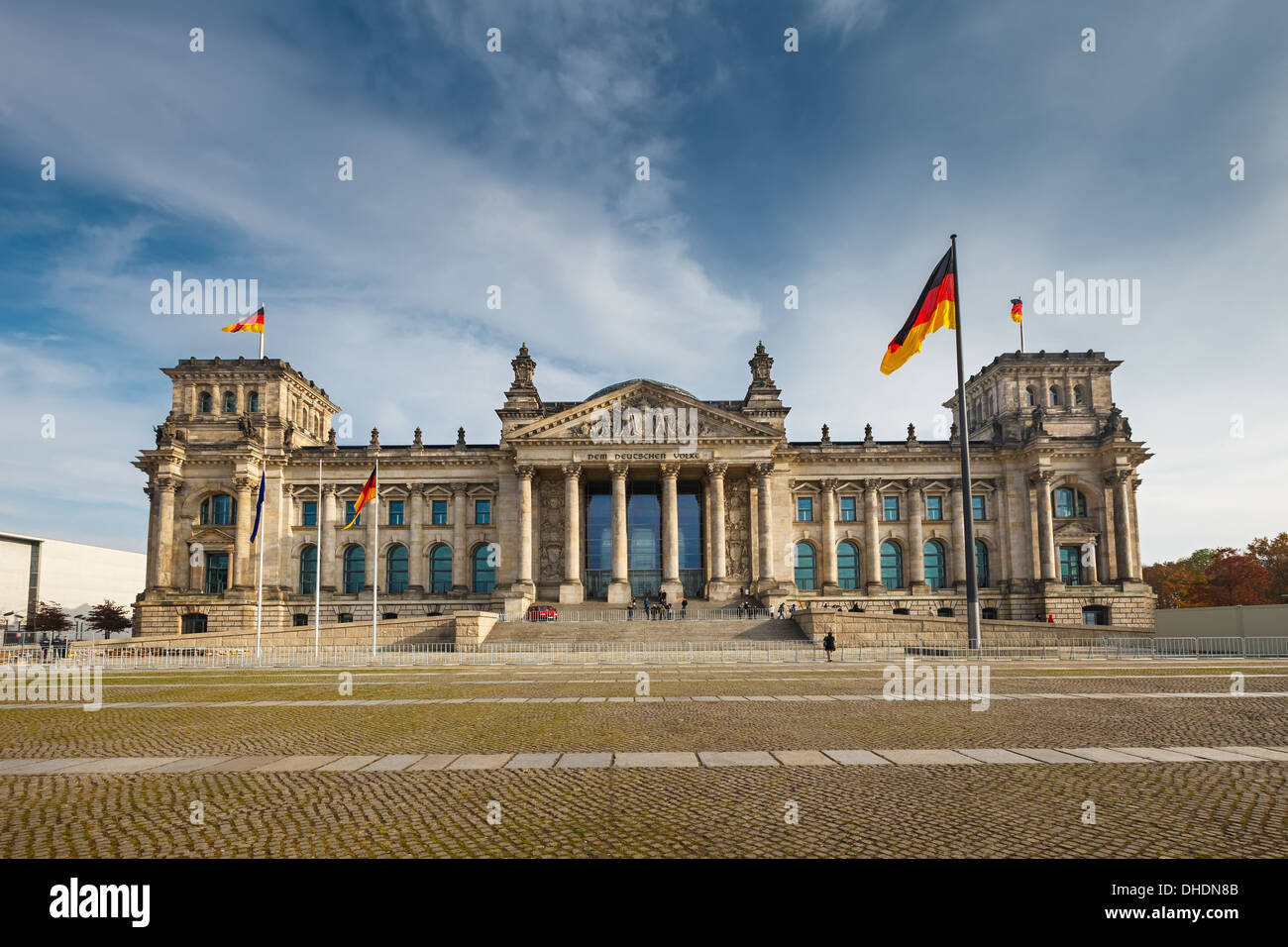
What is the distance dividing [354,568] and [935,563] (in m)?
48.3

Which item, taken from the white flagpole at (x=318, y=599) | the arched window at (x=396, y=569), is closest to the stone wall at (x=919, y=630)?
the white flagpole at (x=318, y=599)

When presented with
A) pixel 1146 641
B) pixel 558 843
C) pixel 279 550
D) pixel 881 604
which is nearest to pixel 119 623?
pixel 279 550

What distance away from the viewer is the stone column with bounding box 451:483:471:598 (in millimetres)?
69000

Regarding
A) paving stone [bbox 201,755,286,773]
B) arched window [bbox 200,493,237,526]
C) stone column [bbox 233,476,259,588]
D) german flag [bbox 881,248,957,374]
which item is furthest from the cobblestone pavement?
arched window [bbox 200,493,237,526]

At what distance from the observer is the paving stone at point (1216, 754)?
36.5 feet

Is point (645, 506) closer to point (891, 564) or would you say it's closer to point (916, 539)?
Result: point (891, 564)

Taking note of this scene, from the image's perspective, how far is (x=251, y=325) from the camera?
5016cm

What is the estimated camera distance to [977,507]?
70.1 m

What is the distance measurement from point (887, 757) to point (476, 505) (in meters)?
61.8

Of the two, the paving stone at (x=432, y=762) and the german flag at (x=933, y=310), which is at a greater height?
the german flag at (x=933, y=310)

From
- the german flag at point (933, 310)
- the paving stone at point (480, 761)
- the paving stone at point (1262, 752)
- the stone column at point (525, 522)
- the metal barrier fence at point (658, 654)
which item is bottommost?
the metal barrier fence at point (658, 654)

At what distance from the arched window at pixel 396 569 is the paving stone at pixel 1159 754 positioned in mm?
64058

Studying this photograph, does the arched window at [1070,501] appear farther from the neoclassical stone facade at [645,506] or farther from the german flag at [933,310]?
the german flag at [933,310]
